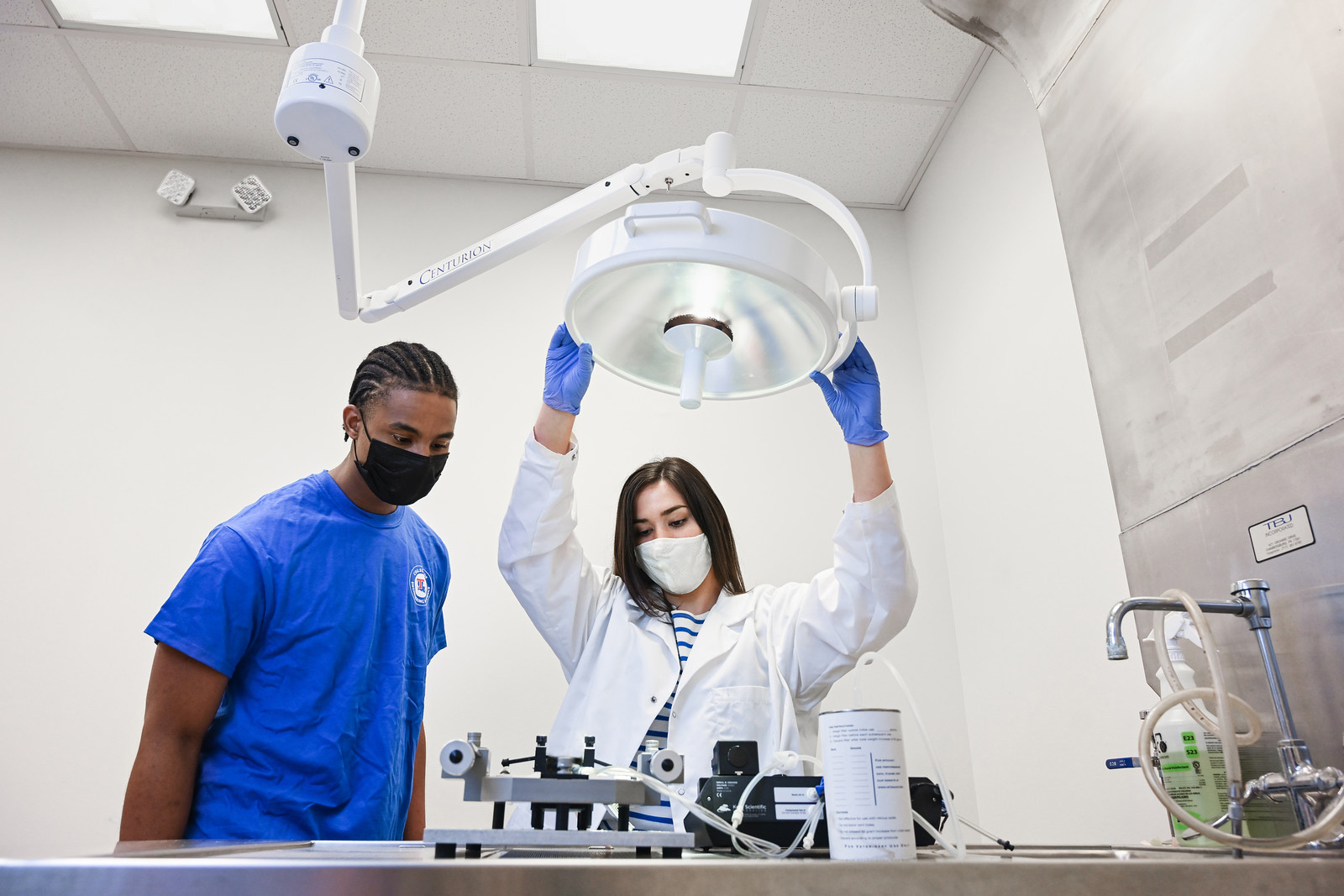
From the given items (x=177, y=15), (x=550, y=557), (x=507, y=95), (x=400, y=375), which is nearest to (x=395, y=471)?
(x=400, y=375)

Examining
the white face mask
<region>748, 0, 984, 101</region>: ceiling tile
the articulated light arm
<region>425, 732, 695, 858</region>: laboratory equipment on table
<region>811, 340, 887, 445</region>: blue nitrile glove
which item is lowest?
<region>425, 732, 695, 858</region>: laboratory equipment on table

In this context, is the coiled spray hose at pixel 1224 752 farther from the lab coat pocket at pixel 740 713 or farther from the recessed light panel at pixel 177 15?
the recessed light panel at pixel 177 15

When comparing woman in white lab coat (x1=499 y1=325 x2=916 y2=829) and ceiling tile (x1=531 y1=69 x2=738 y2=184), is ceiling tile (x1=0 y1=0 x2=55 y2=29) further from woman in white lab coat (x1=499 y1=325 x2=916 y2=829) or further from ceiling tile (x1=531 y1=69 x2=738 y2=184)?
woman in white lab coat (x1=499 y1=325 x2=916 y2=829)

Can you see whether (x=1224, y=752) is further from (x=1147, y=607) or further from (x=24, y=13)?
(x=24, y=13)

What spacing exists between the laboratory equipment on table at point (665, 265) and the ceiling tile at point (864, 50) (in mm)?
1162

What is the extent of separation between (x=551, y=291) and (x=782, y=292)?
1.63m

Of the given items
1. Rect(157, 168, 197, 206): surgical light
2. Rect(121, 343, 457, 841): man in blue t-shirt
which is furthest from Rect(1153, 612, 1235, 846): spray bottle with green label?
Rect(157, 168, 197, 206): surgical light

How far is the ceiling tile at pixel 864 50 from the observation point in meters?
2.00

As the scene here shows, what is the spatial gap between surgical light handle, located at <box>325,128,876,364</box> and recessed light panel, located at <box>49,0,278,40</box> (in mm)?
1255

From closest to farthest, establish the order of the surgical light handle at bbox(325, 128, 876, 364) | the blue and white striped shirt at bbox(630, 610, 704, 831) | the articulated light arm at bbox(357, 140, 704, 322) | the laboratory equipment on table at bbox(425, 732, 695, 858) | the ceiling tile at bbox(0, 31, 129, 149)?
1. the laboratory equipment on table at bbox(425, 732, 695, 858)
2. the surgical light handle at bbox(325, 128, 876, 364)
3. the articulated light arm at bbox(357, 140, 704, 322)
4. the blue and white striped shirt at bbox(630, 610, 704, 831)
5. the ceiling tile at bbox(0, 31, 129, 149)

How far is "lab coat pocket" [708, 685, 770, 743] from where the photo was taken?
1.38m

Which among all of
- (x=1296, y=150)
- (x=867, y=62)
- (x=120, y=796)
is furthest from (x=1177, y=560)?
(x=120, y=796)

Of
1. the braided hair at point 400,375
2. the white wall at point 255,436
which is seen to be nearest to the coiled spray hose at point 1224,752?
the braided hair at point 400,375

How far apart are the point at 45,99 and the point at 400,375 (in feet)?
5.17
